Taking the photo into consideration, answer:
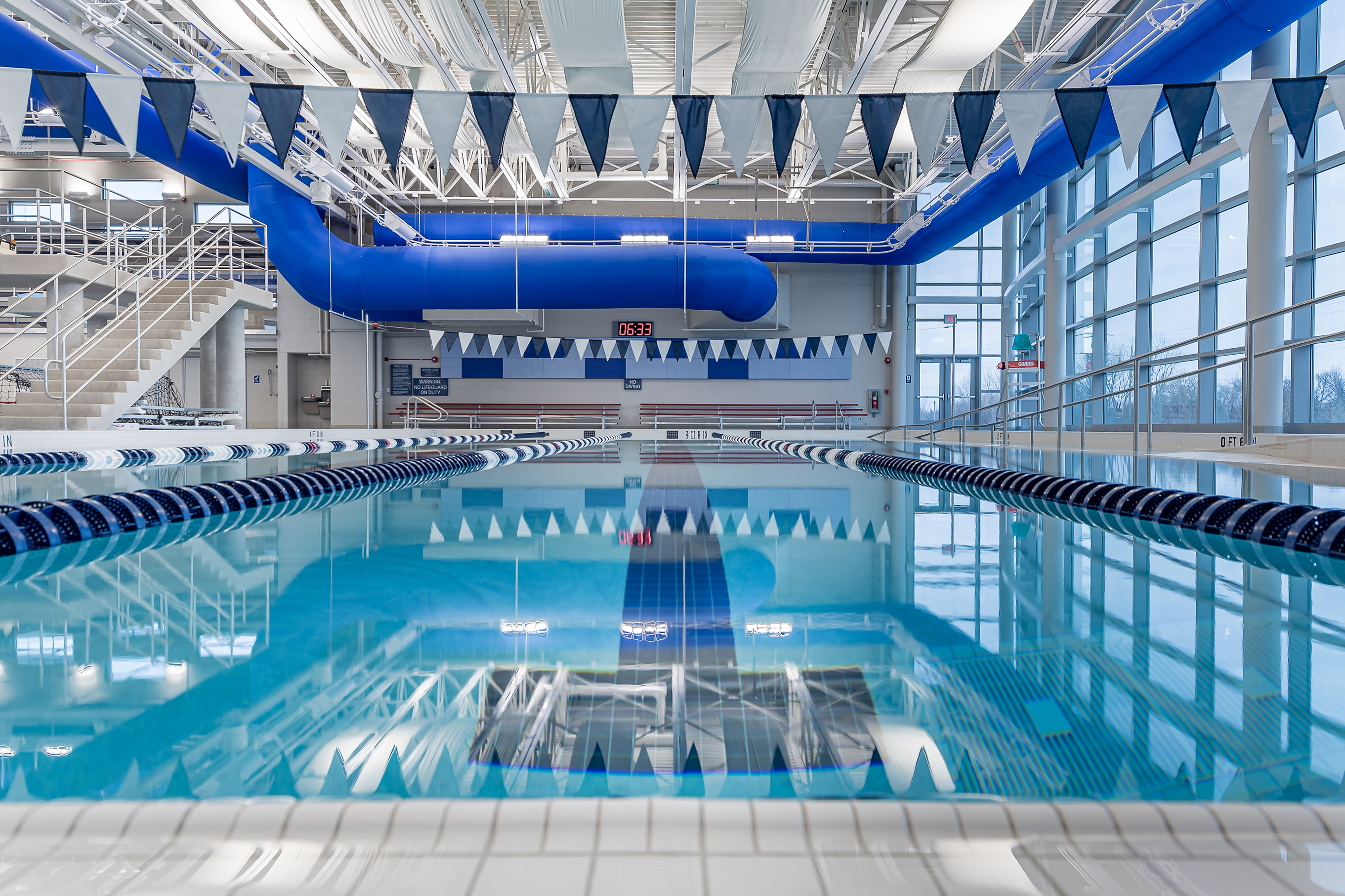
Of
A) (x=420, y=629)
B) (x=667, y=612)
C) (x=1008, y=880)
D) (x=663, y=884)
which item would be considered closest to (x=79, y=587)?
(x=420, y=629)

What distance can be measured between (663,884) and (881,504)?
428 cm

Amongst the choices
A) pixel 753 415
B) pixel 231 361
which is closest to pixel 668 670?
pixel 231 361

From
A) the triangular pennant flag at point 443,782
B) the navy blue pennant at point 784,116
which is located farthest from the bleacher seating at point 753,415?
the triangular pennant flag at point 443,782

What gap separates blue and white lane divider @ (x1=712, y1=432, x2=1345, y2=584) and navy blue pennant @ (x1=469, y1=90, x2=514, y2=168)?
3985 mm

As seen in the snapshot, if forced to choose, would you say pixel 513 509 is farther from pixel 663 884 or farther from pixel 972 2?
pixel 972 2

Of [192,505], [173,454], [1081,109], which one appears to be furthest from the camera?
[173,454]

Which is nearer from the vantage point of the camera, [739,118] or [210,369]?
[739,118]

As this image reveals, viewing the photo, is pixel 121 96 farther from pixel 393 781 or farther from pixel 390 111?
pixel 393 781

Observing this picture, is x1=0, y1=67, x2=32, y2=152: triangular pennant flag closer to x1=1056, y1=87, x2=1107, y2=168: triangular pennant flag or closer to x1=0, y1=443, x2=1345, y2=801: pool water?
x1=0, y1=443, x2=1345, y2=801: pool water

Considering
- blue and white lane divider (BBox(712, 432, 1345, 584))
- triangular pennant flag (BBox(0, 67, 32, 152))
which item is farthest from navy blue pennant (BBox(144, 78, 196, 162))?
blue and white lane divider (BBox(712, 432, 1345, 584))

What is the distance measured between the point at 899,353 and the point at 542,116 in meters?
13.2

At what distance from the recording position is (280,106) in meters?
5.44

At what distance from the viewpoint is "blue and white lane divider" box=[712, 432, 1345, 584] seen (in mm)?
3053

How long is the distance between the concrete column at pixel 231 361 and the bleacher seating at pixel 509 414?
5845 millimetres
